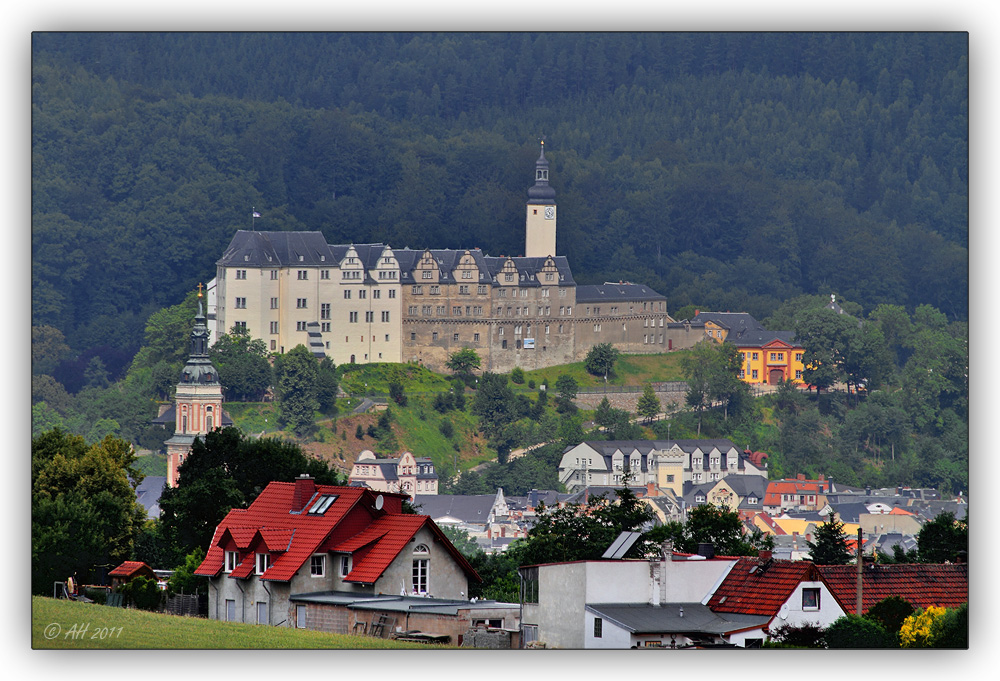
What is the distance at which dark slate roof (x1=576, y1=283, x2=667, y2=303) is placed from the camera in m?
82.3

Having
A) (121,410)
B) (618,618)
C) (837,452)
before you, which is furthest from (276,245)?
(618,618)

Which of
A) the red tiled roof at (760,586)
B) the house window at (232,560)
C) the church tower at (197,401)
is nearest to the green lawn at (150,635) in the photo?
the house window at (232,560)

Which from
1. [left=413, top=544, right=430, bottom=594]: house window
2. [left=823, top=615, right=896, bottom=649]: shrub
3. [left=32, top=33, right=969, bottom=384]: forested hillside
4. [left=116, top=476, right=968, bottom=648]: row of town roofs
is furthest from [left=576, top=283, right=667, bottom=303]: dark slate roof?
[left=823, top=615, right=896, bottom=649]: shrub

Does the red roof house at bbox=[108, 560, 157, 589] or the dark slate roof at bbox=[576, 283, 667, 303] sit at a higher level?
the dark slate roof at bbox=[576, 283, 667, 303]

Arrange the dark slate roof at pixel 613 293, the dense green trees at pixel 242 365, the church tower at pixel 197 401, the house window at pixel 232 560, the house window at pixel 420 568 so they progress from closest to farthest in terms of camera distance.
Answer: the house window at pixel 420 568, the house window at pixel 232 560, the church tower at pixel 197 401, the dense green trees at pixel 242 365, the dark slate roof at pixel 613 293

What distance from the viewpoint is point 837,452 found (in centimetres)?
7688

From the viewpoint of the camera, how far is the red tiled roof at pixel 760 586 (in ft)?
51.1

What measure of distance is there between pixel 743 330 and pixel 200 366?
1080 inches

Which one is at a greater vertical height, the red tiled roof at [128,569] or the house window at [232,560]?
the house window at [232,560]

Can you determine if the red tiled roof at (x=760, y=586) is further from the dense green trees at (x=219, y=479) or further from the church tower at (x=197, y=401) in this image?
the church tower at (x=197, y=401)

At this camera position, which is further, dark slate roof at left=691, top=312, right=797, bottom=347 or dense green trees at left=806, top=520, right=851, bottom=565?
dark slate roof at left=691, top=312, right=797, bottom=347

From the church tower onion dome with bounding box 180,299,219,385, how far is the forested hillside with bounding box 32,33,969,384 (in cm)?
783

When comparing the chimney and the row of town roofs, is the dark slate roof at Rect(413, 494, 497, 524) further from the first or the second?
the row of town roofs

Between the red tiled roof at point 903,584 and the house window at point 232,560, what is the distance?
5357mm
